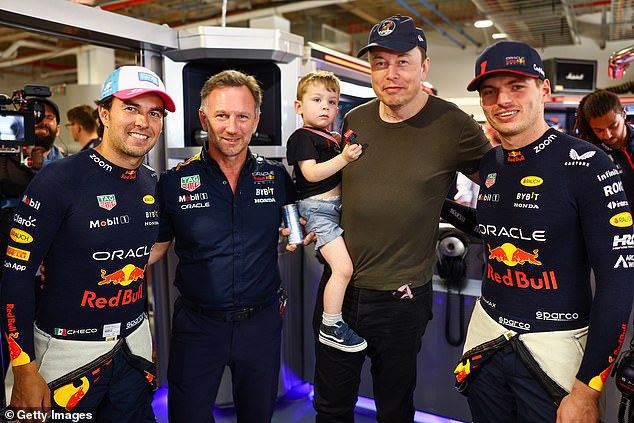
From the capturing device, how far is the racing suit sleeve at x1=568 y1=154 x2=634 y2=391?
4.74 ft

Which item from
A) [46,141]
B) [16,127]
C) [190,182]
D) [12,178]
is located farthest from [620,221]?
[46,141]

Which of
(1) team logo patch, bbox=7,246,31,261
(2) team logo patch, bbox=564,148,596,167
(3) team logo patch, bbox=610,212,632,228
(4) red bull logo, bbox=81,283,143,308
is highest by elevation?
(2) team logo patch, bbox=564,148,596,167

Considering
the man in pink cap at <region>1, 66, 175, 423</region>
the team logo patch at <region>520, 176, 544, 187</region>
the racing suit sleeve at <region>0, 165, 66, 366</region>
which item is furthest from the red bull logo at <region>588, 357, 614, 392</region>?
the racing suit sleeve at <region>0, 165, 66, 366</region>

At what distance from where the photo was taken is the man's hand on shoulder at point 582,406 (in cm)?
146

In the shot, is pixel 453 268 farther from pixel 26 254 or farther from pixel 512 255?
pixel 26 254

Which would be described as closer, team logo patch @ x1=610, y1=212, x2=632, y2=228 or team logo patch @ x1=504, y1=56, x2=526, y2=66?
team logo patch @ x1=610, y1=212, x2=632, y2=228

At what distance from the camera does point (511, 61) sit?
1.59 meters

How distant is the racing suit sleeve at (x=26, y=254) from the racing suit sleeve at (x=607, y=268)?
1.63 m

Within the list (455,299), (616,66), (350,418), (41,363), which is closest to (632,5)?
(616,66)

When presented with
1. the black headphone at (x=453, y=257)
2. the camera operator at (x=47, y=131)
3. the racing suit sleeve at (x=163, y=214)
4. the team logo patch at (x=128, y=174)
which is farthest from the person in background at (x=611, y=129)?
the camera operator at (x=47, y=131)

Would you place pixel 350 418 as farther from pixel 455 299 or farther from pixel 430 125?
pixel 430 125

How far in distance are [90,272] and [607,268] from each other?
161 cm

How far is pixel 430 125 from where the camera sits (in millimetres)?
1983

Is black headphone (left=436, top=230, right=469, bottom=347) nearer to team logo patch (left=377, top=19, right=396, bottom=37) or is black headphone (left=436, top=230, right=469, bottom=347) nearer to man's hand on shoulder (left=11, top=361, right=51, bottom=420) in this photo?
team logo patch (left=377, top=19, right=396, bottom=37)
